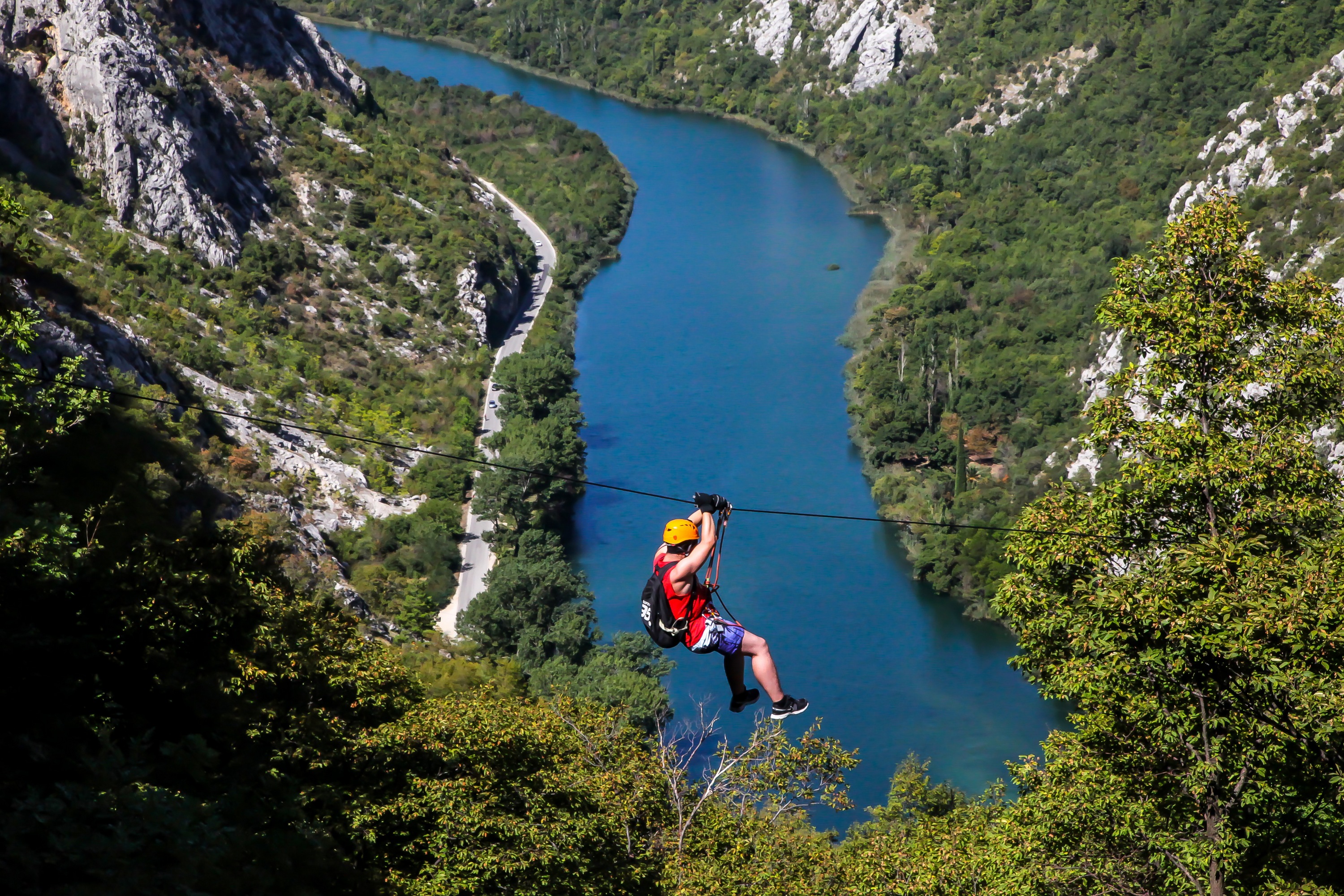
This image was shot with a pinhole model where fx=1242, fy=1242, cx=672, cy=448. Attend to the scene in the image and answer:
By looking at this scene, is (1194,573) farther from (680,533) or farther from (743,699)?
(680,533)

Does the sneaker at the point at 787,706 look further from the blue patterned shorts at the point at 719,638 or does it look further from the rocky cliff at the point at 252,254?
the rocky cliff at the point at 252,254

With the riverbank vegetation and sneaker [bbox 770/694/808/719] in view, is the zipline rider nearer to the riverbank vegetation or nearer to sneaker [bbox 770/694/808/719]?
sneaker [bbox 770/694/808/719]

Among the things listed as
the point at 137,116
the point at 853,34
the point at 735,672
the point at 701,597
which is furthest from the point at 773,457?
the point at 853,34

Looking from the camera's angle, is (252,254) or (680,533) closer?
(680,533)

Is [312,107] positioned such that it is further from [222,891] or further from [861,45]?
[222,891]

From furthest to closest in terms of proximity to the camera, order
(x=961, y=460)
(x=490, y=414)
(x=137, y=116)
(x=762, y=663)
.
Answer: (x=490, y=414) → (x=137, y=116) → (x=961, y=460) → (x=762, y=663)

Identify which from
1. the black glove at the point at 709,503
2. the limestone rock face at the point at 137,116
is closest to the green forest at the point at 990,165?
the black glove at the point at 709,503
